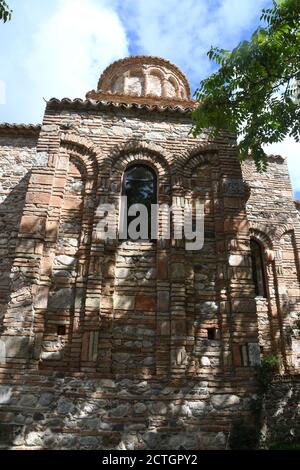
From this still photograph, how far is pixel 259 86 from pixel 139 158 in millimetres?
2324

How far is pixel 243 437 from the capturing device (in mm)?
5469

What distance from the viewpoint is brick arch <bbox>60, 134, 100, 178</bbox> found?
741cm

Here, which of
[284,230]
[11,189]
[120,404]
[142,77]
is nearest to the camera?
[120,404]

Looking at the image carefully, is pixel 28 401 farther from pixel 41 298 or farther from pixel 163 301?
pixel 163 301

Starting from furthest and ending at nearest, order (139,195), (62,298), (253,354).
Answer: (139,195) → (62,298) → (253,354)

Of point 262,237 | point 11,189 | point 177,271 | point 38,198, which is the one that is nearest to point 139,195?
point 177,271

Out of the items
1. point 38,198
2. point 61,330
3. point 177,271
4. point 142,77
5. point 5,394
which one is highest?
point 142,77

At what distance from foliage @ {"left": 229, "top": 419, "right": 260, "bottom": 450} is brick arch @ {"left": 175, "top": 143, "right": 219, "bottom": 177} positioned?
4.12 metres

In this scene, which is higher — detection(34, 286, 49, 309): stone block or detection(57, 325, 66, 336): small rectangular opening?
detection(34, 286, 49, 309): stone block

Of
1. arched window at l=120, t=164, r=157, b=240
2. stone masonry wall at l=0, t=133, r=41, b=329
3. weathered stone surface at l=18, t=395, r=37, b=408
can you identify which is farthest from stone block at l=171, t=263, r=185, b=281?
stone masonry wall at l=0, t=133, r=41, b=329

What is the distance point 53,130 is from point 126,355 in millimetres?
4135

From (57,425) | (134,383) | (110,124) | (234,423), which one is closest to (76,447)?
(57,425)

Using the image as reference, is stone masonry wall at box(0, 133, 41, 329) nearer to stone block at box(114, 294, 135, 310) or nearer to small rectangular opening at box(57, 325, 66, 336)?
small rectangular opening at box(57, 325, 66, 336)
